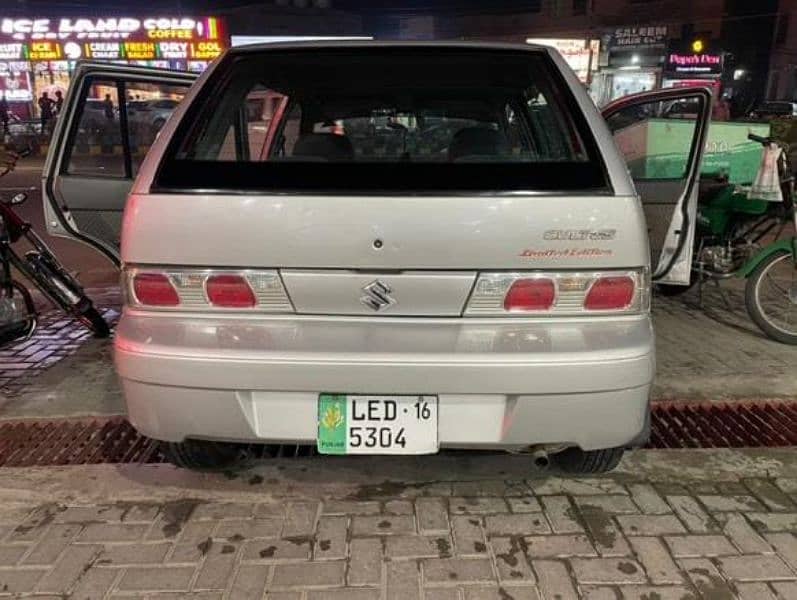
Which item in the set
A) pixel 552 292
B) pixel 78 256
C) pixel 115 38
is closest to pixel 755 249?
pixel 552 292

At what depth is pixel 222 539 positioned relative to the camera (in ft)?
8.20

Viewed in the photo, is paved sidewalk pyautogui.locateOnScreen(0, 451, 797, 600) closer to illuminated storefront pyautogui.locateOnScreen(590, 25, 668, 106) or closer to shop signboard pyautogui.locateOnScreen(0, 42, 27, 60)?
illuminated storefront pyautogui.locateOnScreen(590, 25, 668, 106)

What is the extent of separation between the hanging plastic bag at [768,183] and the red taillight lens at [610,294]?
293 centimetres

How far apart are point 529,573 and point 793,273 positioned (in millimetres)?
3197

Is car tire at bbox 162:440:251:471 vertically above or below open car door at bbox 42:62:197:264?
below

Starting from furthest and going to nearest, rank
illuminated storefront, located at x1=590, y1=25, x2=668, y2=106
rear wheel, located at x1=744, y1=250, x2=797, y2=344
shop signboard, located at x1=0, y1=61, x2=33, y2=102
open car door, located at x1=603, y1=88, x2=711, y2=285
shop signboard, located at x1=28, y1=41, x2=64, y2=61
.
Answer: shop signboard, located at x1=0, y1=61, x2=33, y2=102
shop signboard, located at x1=28, y1=41, x2=64, y2=61
illuminated storefront, located at x1=590, y1=25, x2=668, y2=106
rear wheel, located at x1=744, y1=250, x2=797, y2=344
open car door, located at x1=603, y1=88, x2=711, y2=285

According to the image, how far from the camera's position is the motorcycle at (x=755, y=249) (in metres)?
4.51

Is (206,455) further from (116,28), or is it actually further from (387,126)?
(116,28)

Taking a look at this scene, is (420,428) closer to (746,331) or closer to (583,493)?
(583,493)

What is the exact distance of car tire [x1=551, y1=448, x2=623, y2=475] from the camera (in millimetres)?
2719

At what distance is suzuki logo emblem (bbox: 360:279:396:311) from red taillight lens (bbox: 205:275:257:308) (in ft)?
1.19

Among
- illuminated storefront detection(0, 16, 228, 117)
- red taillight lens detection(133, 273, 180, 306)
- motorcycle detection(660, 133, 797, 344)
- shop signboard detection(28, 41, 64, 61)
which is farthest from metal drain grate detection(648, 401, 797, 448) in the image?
shop signboard detection(28, 41, 64, 61)

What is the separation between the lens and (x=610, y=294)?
221cm

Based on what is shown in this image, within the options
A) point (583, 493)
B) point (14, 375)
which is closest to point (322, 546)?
point (583, 493)
